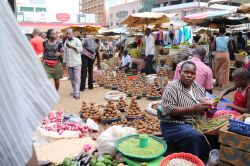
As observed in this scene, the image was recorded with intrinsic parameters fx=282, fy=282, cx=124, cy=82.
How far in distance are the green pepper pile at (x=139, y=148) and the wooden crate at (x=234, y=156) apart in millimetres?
761

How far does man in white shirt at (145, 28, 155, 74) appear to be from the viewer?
10656mm

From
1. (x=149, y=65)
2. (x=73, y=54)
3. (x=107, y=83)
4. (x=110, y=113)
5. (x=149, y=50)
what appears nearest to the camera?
(x=110, y=113)

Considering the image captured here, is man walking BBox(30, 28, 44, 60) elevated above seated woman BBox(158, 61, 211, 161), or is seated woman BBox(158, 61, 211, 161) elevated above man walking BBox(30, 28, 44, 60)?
man walking BBox(30, 28, 44, 60)

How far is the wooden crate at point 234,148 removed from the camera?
116 inches

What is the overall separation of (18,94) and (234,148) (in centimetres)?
281

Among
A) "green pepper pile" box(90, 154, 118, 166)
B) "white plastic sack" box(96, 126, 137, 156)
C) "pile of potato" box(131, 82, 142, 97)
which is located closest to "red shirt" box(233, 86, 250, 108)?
"white plastic sack" box(96, 126, 137, 156)

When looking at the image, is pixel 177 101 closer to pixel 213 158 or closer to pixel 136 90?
pixel 213 158

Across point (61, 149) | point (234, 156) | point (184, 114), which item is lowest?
point (61, 149)

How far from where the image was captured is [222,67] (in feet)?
28.7

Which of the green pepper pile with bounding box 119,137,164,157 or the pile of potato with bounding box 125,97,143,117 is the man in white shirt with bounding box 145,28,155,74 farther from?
the green pepper pile with bounding box 119,137,164,157

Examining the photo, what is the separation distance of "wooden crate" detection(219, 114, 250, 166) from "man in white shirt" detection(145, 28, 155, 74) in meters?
7.75

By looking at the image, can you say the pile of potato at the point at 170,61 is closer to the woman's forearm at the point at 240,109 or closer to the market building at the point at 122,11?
the woman's forearm at the point at 240,109

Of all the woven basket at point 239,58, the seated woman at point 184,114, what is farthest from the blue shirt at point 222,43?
the seated woman at point 184,114

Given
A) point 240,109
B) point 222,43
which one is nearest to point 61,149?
point 240,109
